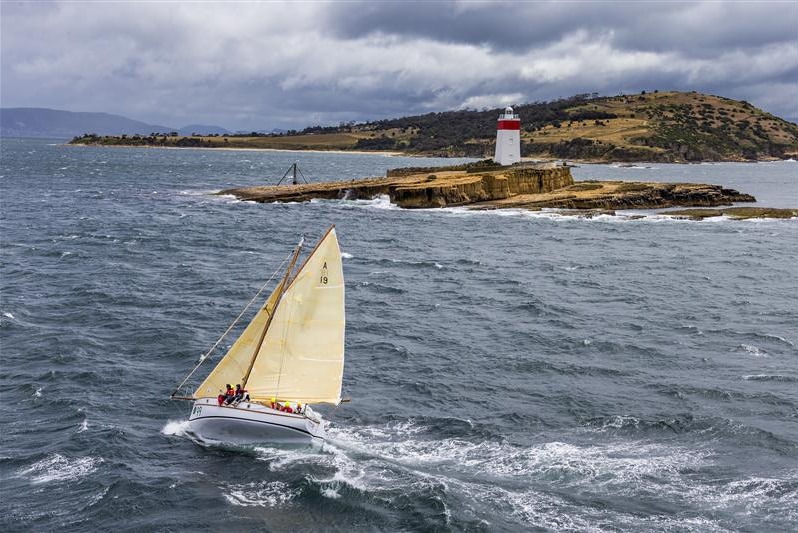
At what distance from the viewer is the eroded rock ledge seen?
10169 centimetres

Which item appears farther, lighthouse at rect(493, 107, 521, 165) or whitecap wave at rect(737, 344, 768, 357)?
lighthouse at rect(493, 107, 521, 165)

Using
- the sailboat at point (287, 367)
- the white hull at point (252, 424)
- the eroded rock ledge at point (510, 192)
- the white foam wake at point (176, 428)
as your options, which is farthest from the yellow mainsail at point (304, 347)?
the eroded rock ledge at point (510, 192)

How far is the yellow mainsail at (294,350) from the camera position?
1166 inches

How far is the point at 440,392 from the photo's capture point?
115ft

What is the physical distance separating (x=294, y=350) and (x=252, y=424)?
10.8ft

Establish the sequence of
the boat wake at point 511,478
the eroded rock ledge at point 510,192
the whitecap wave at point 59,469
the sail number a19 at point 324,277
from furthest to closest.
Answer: the eroded rock ledge at point 510,192
the sail number a19 at point 324,277
the whitecap wave at point 59,469
the boat wake at point 511,478

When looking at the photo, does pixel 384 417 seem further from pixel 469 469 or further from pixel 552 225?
pixel 552 225

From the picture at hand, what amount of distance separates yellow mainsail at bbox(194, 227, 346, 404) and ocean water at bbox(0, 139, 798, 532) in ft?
7.79

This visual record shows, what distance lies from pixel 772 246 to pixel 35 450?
68.0 meters

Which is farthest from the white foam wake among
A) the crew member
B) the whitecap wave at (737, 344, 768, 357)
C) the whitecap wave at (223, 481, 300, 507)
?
the whitecap wave at (737, 344, 768, 357)

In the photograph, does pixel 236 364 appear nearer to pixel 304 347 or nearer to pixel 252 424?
pixel 252 424

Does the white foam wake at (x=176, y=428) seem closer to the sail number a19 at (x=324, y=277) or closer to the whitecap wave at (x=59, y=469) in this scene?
the whitecap wave at (x=59, y=469)

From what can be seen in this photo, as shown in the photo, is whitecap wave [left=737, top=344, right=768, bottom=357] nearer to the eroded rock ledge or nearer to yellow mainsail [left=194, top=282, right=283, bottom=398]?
yellow mainsail [left=194, top=282, right=283, bottom=398]

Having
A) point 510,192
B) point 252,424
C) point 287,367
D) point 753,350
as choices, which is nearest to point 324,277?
point 287,367
